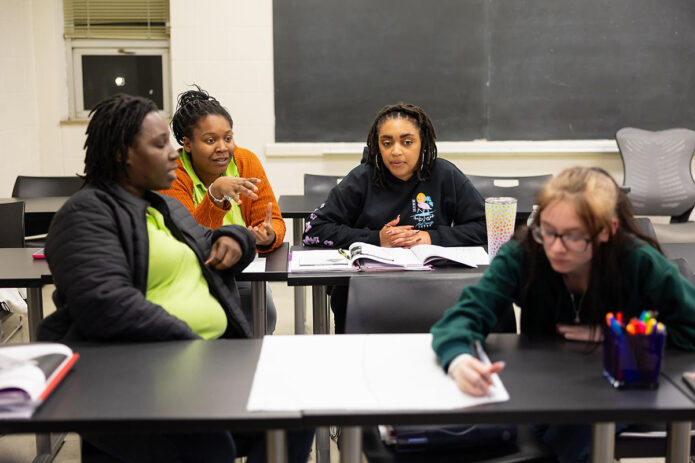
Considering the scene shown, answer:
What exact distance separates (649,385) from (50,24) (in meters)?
4.79

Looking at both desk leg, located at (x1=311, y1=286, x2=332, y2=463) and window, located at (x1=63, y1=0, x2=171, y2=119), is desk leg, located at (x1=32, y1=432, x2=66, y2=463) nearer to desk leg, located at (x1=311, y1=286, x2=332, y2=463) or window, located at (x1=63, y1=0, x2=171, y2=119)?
desk leg, located at (x1=311, y1=286, x2=332, y2=463)

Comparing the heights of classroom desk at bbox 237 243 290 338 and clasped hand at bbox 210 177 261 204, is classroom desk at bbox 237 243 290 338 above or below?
below

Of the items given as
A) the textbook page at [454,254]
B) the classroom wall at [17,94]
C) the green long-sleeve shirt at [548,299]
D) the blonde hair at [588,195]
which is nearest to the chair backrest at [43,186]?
the classroom wall at [17,94]

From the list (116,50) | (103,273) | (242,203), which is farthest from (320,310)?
(116,50)

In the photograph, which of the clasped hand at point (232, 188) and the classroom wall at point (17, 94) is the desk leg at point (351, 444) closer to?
the clasped hand at point (232, 188)

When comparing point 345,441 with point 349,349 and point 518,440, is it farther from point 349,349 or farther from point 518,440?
point 518,440

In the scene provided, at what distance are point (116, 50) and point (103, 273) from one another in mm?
3949

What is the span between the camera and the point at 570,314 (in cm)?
180

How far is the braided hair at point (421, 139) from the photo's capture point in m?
2.90

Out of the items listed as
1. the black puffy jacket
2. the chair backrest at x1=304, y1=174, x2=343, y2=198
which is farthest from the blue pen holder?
the chair backrest at x1=304, y1=174, x2=343, y2=198

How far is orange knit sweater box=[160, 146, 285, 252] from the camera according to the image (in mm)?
2678

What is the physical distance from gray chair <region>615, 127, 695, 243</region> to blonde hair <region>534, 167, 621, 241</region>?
3071mm

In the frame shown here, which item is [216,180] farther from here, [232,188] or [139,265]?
[139,265]

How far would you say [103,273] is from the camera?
1733 mm
